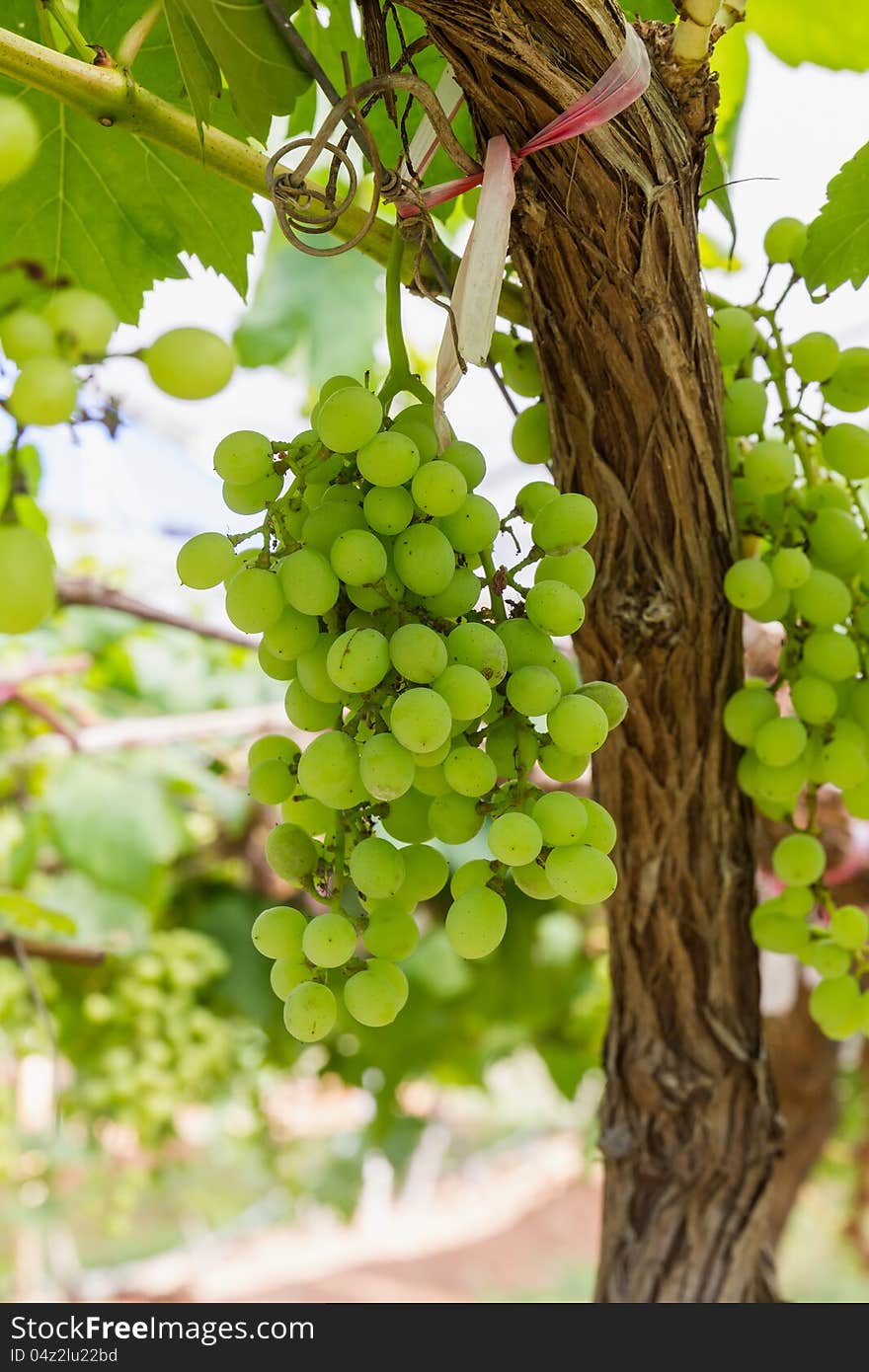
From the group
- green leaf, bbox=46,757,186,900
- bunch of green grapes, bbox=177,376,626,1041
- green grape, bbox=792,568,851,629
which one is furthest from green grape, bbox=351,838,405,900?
green leaf, bbox=46,757,186,900

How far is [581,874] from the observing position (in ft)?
1.49

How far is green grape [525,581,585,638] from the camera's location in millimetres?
479

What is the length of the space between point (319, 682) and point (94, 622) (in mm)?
1561

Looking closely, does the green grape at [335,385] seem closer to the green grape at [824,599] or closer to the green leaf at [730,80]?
the green grape at [824,599]

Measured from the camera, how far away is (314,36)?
748 millimetres

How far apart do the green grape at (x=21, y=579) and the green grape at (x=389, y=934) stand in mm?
239

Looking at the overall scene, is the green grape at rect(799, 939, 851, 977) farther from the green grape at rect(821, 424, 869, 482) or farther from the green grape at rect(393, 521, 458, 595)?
the green grape at rect(393, 521, 458, 595)

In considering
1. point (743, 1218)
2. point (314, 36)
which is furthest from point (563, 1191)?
point (314, 36)

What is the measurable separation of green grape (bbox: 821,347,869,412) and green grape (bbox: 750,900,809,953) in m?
0.31

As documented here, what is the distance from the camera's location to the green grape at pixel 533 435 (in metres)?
0.66

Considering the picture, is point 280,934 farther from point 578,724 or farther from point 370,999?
point 578,724

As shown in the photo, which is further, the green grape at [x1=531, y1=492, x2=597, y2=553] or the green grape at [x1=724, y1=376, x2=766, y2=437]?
the green grape at [x1=724, y1=376, x2=766, y2=437]

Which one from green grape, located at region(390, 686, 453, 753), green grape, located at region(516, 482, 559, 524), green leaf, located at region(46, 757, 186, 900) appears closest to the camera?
green grape, located at region(390, 686, 453, 753)
